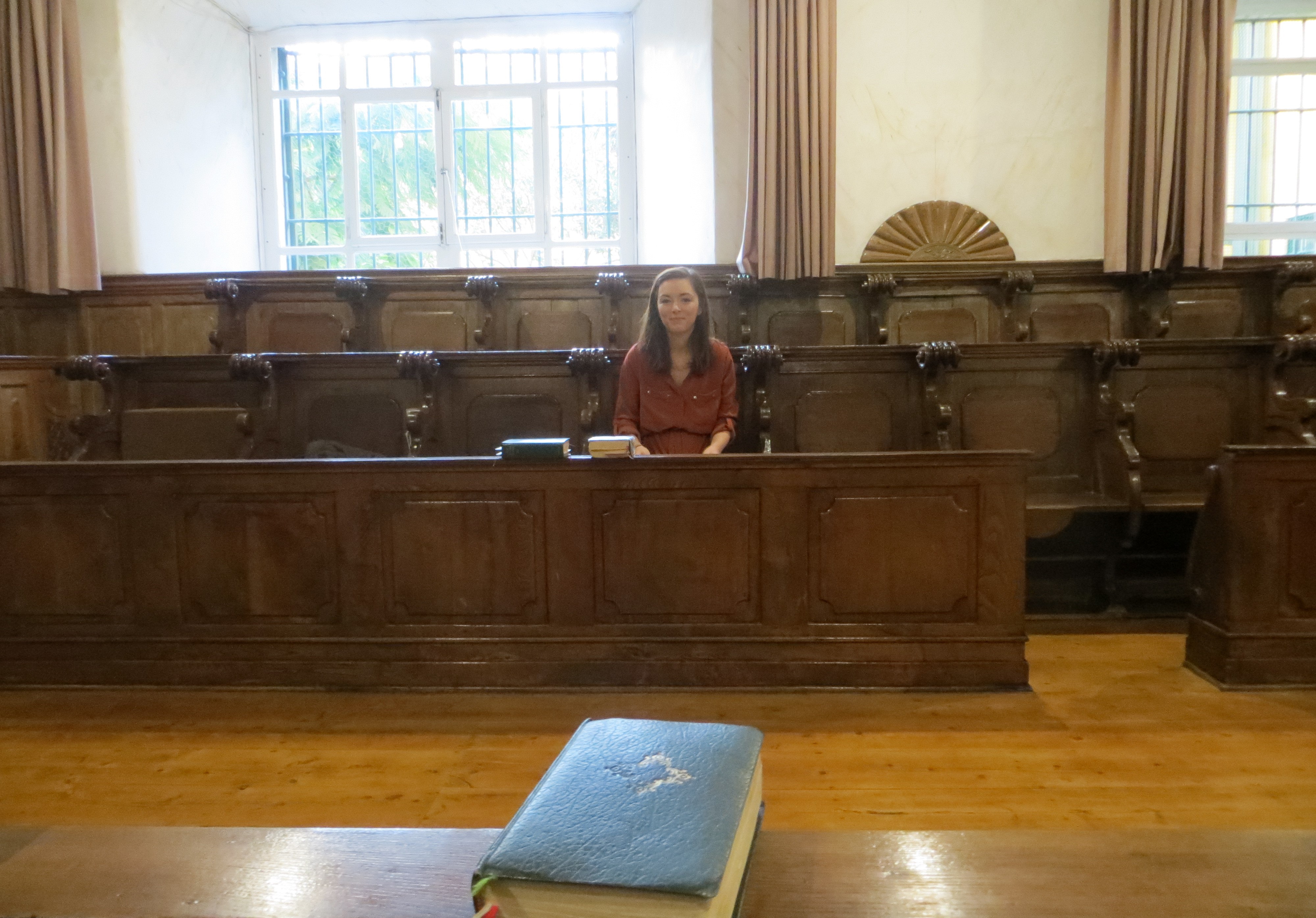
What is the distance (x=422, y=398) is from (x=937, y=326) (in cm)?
251

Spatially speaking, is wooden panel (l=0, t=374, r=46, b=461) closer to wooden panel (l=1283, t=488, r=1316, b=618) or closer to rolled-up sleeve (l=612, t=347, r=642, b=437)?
rolled-up sleeve (l=612, t=347, r=642, b=437)

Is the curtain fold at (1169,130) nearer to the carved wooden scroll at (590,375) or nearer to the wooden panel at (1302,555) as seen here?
the wooden panel at (1302,555)

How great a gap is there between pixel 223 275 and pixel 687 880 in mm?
4605

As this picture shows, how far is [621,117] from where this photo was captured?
226 inches

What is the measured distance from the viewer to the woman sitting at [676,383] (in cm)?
280

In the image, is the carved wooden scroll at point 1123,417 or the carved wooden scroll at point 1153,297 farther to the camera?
the carved wooden scroll at point 1153,297

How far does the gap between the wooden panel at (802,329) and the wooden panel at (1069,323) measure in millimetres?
959

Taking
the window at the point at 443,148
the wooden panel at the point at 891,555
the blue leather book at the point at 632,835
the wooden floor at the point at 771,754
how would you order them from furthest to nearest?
the window at the point at 443,148
the wooden panel at the point at 891,555
the wooden floor at the point at 771,754
the blue leather book at the point at 632,835

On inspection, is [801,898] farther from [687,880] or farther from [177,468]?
[177,468]

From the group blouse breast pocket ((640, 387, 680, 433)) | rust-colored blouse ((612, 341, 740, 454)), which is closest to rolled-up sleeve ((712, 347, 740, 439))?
rust-colored blouse ((612, 341, 740, 454))

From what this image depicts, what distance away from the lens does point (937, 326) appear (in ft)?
13.3

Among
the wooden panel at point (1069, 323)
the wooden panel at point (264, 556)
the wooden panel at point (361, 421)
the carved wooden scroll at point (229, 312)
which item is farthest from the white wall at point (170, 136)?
the wooden panel at point (1069, 323)

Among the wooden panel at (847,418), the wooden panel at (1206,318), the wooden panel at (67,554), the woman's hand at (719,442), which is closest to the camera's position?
the wooden panel at (67,554)

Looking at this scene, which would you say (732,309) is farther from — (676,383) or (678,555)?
(678,555)
